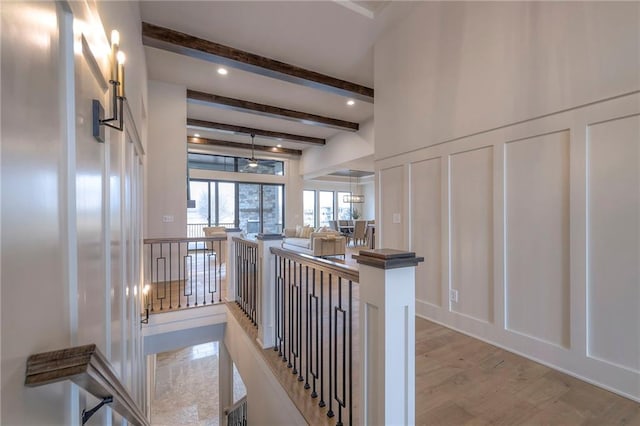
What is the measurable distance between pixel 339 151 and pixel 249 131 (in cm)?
244

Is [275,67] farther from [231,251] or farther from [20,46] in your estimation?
[20,46]

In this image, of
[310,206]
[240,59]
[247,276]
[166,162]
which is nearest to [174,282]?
[166,162]

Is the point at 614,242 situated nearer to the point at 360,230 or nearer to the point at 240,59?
the point at 240,59

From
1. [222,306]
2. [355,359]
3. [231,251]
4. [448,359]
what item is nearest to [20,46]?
[355,359]

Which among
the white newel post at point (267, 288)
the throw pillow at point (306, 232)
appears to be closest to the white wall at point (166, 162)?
the white newel post at point (267, 288)

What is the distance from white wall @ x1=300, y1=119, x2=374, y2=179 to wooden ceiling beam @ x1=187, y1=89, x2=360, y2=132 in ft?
1.11

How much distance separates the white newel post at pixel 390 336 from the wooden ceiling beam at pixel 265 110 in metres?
5.10

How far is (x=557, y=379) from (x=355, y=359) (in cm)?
142

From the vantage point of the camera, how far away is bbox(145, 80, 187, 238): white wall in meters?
4.75

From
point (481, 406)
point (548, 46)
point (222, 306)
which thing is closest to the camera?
point (481, 406)

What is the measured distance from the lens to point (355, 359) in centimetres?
232

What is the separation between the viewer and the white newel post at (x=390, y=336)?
4.18ft

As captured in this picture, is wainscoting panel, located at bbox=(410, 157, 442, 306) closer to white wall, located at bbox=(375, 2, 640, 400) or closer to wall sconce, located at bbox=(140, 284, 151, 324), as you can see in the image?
white wall, located at bbox=(375, 2, 640, 400)

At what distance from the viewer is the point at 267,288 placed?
272 cm
